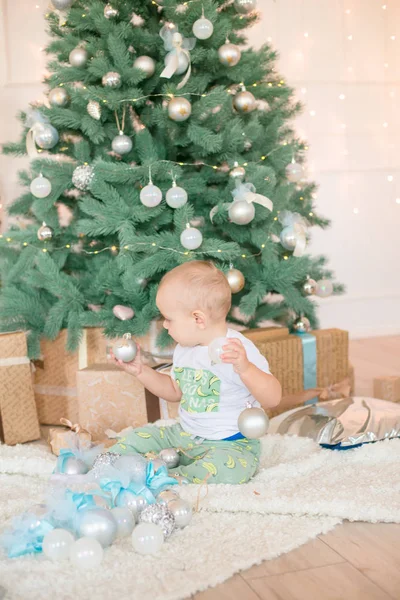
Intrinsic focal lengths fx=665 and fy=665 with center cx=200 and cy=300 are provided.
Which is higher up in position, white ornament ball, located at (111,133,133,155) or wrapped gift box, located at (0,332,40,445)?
white ornament ball, located at (111,133,133,155)

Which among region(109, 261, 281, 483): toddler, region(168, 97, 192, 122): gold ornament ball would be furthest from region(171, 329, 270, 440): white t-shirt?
region(168, 97, 192, 122): gold ornament ball

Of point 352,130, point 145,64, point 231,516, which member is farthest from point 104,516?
point 352,130

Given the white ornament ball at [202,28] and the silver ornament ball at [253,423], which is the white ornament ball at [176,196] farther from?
the silver ornament ball at [253,423]

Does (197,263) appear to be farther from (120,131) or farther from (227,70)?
(227,70)

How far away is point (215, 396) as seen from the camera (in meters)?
1.62

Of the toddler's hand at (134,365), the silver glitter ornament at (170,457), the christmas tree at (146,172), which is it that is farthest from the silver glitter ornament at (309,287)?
the silver glitter ornament at (170,457)

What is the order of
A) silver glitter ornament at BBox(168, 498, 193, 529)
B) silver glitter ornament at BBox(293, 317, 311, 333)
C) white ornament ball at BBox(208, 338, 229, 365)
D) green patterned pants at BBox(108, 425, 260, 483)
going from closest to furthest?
1. silver glitter ornament at BBox(168, 498, 193, 529)
2. white ornament ball at BBox(208, 338, 229, 365)
3. green patterned pants at BBox(108, 425, 260, 483)
4. silver glitter ornament at BBox(293, 317, 311, 333)

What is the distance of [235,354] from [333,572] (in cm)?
47

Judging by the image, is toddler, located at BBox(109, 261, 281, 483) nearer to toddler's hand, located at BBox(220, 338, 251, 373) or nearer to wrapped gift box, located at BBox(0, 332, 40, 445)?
toddler's hand, located at BBox(220, 338, 251, 373)

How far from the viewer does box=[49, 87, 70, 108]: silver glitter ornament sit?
221cm

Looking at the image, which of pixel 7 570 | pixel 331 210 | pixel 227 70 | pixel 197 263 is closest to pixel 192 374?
pixel 197 263

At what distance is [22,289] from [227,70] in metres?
1.02

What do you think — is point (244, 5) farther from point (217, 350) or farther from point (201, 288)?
point (217, 350)

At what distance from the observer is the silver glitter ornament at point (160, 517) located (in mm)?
1227
